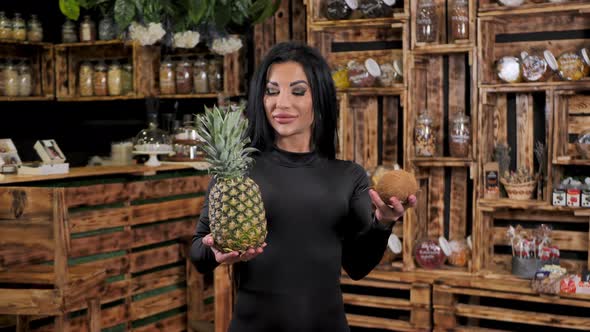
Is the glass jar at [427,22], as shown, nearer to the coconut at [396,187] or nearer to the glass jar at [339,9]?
the glass jar at [339,9]

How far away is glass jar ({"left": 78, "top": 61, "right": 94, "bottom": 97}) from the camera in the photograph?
5.71 m

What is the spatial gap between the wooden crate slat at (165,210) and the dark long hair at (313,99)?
2.29m

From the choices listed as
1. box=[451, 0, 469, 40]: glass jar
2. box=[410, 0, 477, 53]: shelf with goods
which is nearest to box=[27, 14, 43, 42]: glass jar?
box=[410, 0, 477, 53]: shelf with goods

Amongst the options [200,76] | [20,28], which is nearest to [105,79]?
[20,28]

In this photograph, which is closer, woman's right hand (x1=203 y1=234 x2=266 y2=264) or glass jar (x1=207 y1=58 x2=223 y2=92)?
woman's right hand (x1=203 y1=234 x2=266 y2=264)

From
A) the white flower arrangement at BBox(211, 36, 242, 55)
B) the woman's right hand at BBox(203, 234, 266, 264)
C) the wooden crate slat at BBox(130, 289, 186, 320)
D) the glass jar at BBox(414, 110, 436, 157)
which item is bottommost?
the wooden crate slat at BBox(130, 289, 186, 320)

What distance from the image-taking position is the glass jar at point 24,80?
18.3 feet

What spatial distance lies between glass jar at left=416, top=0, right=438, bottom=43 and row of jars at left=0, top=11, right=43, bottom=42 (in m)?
2.93

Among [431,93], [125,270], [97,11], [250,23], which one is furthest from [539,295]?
[97,11]

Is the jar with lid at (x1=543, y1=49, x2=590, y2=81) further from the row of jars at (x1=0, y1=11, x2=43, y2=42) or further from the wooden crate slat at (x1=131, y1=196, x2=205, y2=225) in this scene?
the row of jars at (x1=0, y1=11, x2=43, y2=42)

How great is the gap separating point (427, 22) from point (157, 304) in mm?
2187

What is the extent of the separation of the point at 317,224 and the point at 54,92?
4.45 metres

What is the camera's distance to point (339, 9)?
4410 millimetres

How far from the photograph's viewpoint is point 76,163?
247 inches
